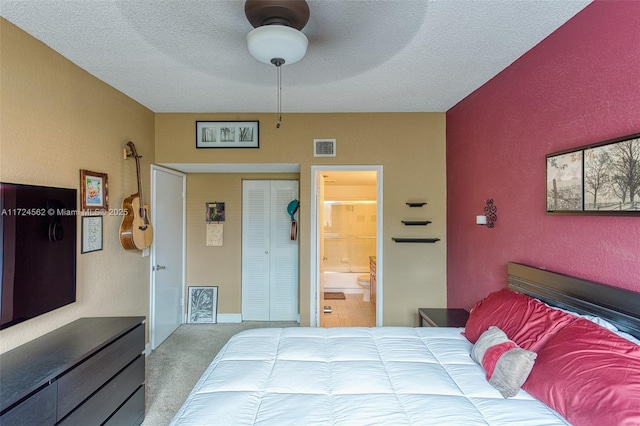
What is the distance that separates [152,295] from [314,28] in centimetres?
303

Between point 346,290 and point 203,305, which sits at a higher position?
point 203,305

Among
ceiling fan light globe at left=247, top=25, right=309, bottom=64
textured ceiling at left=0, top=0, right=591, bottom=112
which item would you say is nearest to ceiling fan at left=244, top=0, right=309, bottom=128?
ceiling fan light globe at left=247, top=25, right=309, bottom=64

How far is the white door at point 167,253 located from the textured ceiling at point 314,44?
1060 mm

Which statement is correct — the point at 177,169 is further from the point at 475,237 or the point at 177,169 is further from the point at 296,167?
the point at 475,237

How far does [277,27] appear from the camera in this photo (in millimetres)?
1454

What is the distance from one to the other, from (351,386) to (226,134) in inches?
112

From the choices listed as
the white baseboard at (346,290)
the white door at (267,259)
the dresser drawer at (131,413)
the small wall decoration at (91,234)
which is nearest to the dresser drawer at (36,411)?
the dresser drawer at (131,413)

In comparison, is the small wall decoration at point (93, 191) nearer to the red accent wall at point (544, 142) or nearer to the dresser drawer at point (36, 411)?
the dresser drawer at point (36, 411)

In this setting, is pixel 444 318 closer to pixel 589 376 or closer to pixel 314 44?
pixel 589 376

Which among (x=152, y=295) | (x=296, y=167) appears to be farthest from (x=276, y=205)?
(x=152, y=295)

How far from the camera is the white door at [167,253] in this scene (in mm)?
3289

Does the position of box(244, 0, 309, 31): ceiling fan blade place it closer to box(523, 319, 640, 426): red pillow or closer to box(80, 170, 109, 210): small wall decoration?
box(80, 170, 109, 210): small wall decoration

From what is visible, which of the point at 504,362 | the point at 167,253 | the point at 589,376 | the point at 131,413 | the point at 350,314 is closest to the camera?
the point at 589,376

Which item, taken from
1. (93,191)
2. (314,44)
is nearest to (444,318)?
(314,44)
